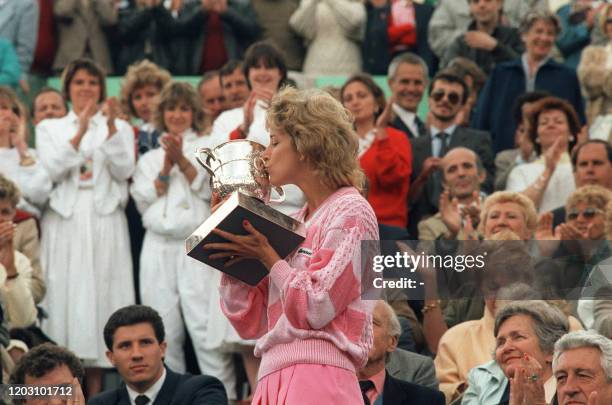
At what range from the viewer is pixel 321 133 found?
6359 millimetres

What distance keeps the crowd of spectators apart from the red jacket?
0.7 inches

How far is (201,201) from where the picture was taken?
1200 centimetres

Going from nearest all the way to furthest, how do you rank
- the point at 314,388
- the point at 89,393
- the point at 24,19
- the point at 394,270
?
1. the point at 314,388
2. the point at 394,270
3. the point at 89,393
4. the point at 24,19

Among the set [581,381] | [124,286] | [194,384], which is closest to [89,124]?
[124,286]

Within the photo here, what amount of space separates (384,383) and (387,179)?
3.81 metres

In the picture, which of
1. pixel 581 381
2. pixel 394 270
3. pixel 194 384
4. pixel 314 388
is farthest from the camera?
pixel 194 384

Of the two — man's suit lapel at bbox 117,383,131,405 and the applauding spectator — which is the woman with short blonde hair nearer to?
man's suit lapel at bbox 117,383,131,405

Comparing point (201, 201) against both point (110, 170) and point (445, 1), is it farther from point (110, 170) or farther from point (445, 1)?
point (445, 1)

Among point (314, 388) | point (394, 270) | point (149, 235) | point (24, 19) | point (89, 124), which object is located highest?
point (24, 19)

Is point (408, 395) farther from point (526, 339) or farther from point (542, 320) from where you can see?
point (542, 320)

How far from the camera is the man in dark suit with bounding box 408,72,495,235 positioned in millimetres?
12297

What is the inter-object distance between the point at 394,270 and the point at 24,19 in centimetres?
785

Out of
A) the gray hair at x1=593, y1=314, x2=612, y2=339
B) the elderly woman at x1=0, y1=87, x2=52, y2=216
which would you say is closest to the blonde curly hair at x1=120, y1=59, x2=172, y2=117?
the elderly woman at x1=0, y1=87, x2=52, y2=216

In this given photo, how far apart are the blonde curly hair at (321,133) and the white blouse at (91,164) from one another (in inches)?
228
